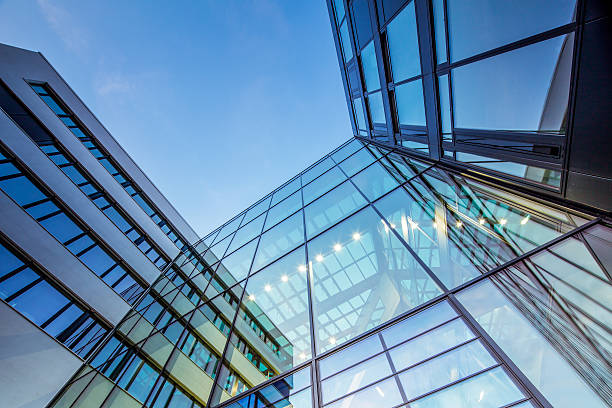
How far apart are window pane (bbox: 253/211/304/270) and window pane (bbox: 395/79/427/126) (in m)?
5.71

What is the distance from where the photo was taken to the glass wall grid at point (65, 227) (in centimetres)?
1229

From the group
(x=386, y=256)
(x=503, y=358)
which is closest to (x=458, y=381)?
(x=503, y=358)

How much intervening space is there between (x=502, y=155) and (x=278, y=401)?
285 inches

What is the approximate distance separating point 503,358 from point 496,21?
19.0 feet

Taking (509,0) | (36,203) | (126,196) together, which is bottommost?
(509,0)

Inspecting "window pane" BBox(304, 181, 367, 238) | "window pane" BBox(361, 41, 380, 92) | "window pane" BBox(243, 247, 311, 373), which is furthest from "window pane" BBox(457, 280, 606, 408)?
"window pane" BBox(361, 41, 380, 92)

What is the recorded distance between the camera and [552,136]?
4.92m

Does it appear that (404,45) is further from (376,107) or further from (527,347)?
(527,347)

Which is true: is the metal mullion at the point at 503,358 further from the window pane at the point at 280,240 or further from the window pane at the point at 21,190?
the window pane at the point at 21,190

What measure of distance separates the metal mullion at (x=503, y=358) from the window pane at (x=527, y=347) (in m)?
0.05

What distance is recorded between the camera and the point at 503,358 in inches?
148

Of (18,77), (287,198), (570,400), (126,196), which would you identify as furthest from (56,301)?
(570,400)

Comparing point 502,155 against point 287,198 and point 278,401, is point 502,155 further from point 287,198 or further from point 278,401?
point 287,198

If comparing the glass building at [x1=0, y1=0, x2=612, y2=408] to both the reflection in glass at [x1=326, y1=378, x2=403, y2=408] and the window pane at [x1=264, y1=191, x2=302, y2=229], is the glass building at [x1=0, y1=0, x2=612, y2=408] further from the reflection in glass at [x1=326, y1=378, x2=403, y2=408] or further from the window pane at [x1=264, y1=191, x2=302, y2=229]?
the window pane at [x1=264, y1=191, x2=302, y2=229]
